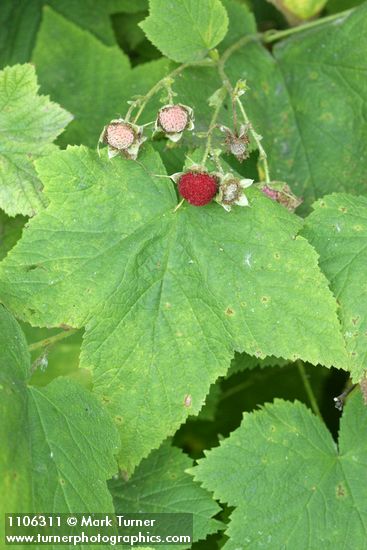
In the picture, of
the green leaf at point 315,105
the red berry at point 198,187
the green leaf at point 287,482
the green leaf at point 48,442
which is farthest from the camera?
Result: the green leaf at point 315,105

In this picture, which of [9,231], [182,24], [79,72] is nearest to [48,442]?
[9,231]

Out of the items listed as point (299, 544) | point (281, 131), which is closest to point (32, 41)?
point (281, 131)

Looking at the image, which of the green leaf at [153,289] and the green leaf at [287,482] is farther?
the green leaf at [287,482]

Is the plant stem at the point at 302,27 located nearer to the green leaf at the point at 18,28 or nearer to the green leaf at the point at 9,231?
the green leaf at the point at 18,28

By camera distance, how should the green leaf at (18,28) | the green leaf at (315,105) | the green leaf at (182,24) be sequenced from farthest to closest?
the green leaf at (18,28)
the green leaf at (315,105)
the green leaf at (182,24)

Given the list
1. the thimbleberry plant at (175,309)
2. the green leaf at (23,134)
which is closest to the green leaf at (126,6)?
the thimbleberry plant at (175,309)

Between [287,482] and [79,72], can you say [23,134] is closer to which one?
[79,72]

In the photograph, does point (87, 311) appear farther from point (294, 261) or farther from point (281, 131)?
point (281, 131)

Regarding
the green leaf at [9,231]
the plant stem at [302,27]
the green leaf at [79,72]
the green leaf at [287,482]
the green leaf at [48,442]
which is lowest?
the green leaf at [287,482]
